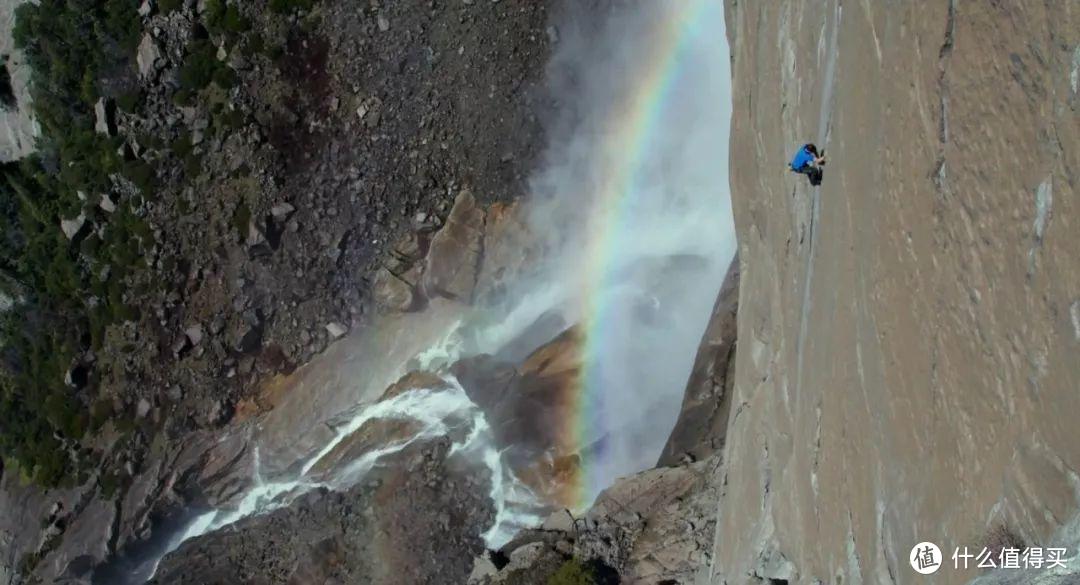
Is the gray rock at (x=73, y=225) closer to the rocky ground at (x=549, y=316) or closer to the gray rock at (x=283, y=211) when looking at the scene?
the rocky ground at (x=549, y=316)

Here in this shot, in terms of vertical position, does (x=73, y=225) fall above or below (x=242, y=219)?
below

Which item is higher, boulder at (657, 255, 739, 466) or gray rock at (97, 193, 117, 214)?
gray rock at (97, 193, 117, 214)

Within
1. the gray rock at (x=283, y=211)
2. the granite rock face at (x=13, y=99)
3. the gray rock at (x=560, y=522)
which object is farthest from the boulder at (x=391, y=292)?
the granite rock face at (x=13, y=99)

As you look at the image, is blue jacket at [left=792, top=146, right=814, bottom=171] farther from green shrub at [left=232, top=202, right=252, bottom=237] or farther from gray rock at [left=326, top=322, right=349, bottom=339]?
green shrub at [left=232, top=202, right=252, bottom=237]

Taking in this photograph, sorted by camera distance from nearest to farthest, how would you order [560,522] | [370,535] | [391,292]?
[560,522] < [370,535] < [391,292]

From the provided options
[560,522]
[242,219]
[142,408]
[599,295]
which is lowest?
[142,408]

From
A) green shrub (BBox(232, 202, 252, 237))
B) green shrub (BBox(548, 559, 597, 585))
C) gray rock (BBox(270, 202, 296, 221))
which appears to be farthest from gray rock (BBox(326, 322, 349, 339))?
green shrub (BBox(548, 559, 597, 585))

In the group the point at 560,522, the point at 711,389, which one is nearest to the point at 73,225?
the point at 560,522

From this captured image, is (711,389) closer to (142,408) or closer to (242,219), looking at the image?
(242,219)
